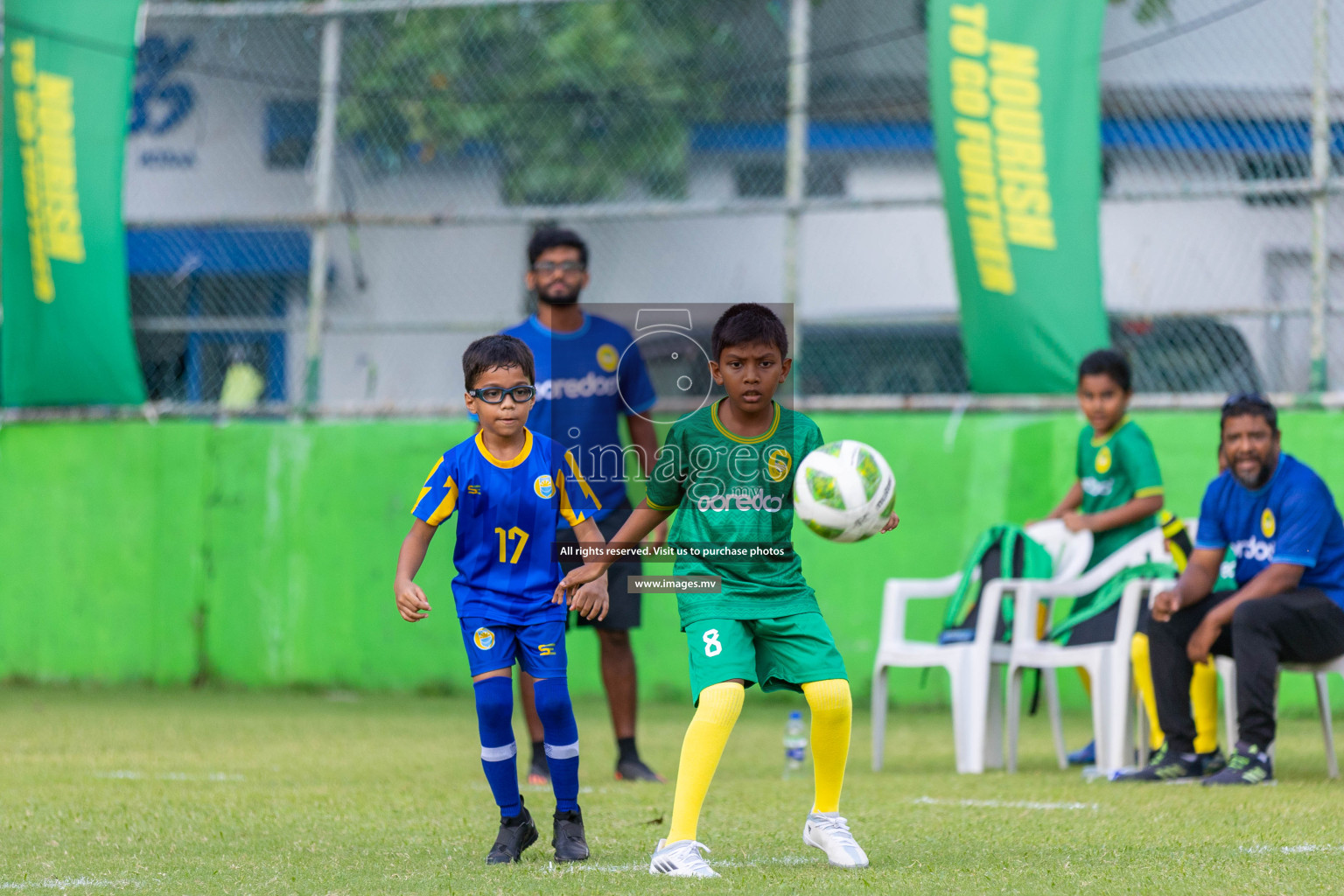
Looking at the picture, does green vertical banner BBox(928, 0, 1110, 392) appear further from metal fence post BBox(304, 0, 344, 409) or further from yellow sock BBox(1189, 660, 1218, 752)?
metal fence post BBox(304, 0, 344, 409)

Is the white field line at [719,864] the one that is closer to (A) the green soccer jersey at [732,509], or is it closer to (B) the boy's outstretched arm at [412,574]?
(A) the green soccer jersey at [732,509]

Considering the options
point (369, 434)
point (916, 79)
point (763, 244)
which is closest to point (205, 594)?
point (369, 434)

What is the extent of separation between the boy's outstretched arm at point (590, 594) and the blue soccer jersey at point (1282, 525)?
9.59 ft

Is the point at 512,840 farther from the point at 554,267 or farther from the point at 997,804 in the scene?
the point at 554,267

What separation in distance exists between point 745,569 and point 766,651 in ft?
0.78

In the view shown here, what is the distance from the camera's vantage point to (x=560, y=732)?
15.0 ft

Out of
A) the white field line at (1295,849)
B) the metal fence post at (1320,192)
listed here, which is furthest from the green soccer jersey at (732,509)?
the metal fence post at (1320,192)

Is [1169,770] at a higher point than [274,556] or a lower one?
lower

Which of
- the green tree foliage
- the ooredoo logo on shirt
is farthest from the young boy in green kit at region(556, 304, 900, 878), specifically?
the green tree foliage

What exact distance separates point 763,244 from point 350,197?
2.72m

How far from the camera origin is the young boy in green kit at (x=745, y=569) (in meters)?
4.30

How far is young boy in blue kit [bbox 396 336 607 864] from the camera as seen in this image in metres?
→ 4.53

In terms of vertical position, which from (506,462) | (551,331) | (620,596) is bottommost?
(620,596)

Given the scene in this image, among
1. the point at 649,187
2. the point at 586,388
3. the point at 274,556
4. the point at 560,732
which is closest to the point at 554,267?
the point at 586,388
